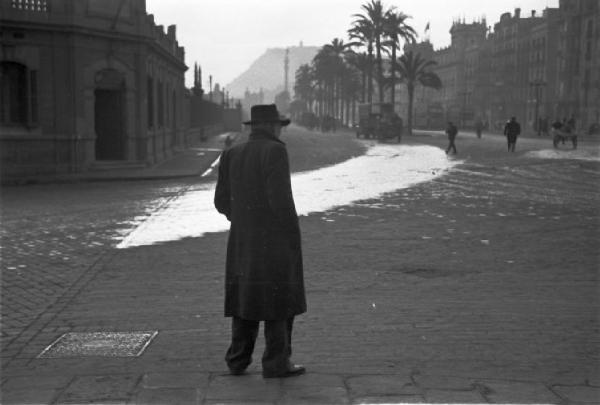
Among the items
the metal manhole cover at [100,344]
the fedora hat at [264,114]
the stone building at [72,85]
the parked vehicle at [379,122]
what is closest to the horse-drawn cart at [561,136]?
the parked vehicle at [379,122]

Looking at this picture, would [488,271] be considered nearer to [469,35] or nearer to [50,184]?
[50,184]

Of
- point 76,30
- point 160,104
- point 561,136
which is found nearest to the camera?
point 76,30

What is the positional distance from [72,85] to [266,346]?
64.9ft

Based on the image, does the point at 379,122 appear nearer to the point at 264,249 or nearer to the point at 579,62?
the point at 579,62

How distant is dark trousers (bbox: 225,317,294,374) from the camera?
4855 millimetres

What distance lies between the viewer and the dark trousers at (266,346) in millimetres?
4855

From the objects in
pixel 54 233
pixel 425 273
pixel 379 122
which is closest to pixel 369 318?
pixel 425 273

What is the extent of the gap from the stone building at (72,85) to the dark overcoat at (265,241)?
19.2 meters

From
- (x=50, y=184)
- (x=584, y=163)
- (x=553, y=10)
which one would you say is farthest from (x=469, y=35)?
(x=50, y=184)

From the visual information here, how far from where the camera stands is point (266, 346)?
4.95 m

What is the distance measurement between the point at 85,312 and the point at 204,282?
1.54m

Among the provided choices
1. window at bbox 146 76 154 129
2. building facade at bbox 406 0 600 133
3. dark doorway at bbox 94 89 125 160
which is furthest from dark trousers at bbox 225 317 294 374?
building facade at bbox 406 0 600 133

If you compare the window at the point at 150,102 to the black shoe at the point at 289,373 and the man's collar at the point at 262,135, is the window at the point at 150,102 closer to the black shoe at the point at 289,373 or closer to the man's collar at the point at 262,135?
the man's collar at the point at 262,135

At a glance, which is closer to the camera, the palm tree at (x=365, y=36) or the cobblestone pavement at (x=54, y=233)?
the cobblestone pavement at (x=54, y=233)
